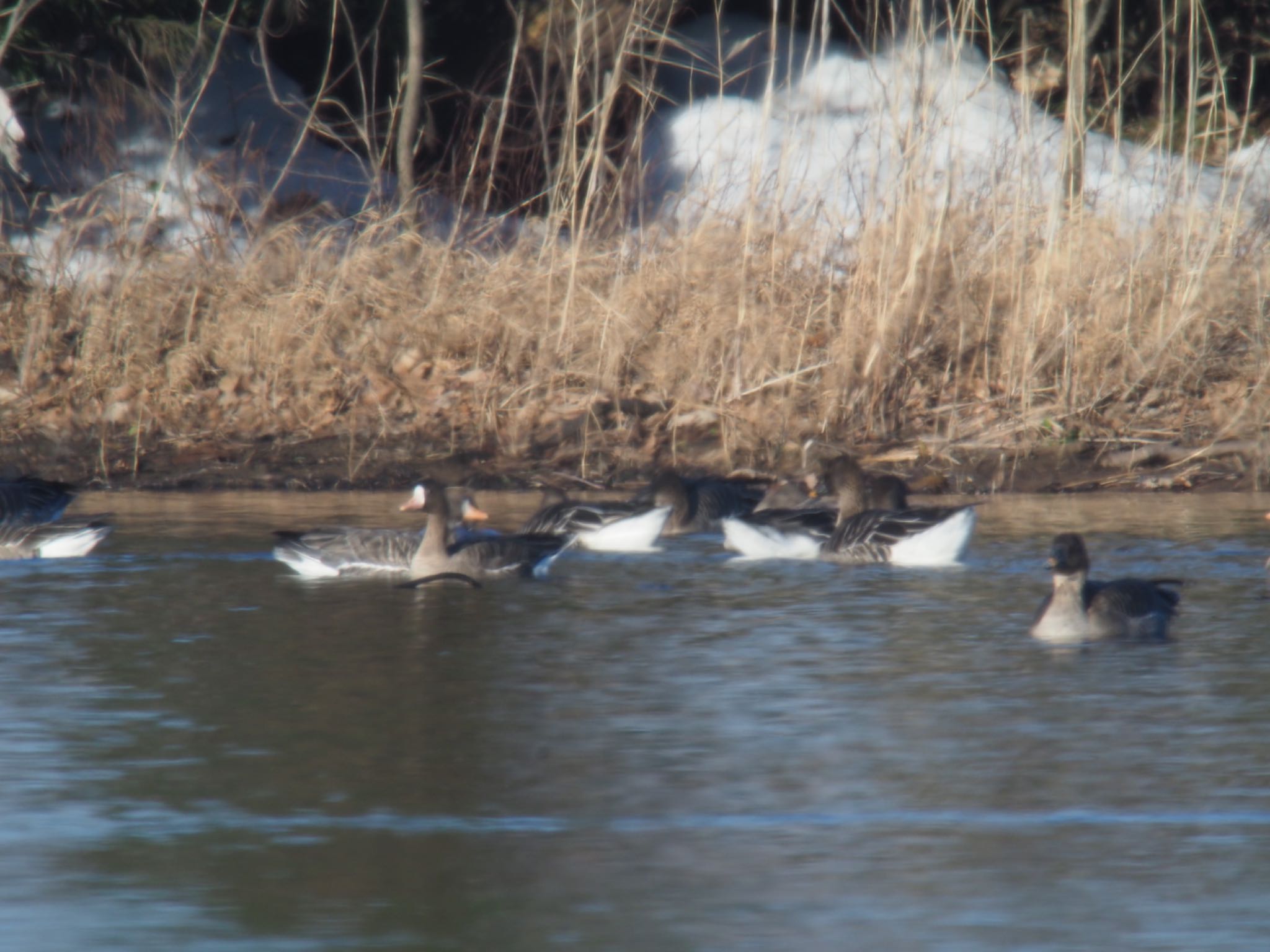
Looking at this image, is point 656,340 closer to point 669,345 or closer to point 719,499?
point 669,345

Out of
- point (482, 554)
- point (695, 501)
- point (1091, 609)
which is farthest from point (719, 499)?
point (1091, 609)

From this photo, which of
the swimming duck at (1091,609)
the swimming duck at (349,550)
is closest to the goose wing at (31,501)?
the swimming duck at (349,550)

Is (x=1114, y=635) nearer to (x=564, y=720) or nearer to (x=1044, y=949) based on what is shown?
(x=564, y=720)

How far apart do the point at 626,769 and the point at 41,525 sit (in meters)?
5.91

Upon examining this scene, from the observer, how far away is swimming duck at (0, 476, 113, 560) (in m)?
10.4

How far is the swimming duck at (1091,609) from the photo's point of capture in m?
7.99

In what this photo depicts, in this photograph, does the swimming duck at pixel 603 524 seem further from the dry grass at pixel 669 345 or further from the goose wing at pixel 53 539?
the dry grass at pixel 669 345

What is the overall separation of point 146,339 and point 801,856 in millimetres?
12026

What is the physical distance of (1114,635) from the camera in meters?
8.04

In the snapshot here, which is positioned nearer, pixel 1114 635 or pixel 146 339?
pixel 1114 635

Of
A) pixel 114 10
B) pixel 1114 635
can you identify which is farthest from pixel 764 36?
pixel 1114 635

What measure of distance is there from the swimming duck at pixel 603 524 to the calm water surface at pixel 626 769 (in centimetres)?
121

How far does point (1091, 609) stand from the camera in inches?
317

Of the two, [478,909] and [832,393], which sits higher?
[832,393]
